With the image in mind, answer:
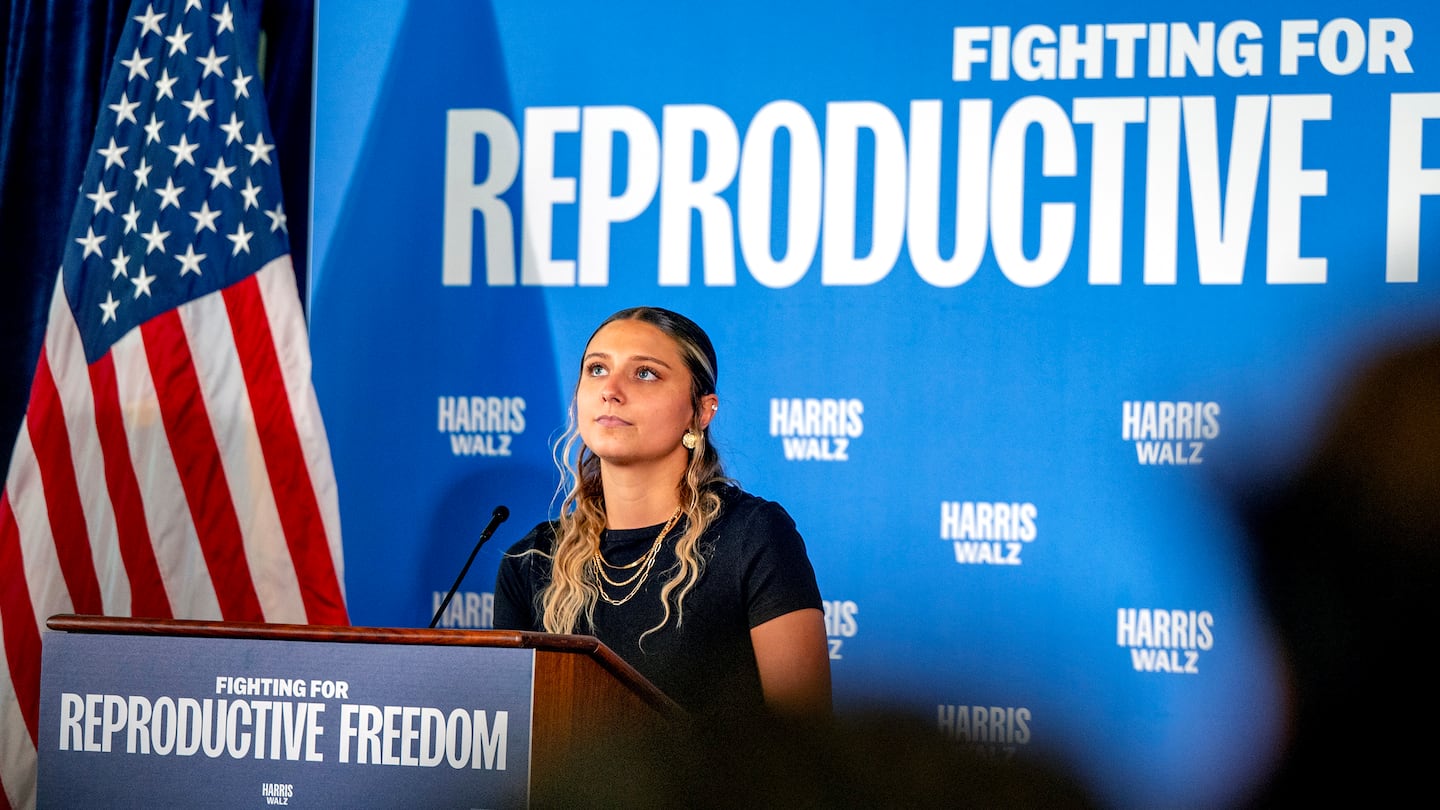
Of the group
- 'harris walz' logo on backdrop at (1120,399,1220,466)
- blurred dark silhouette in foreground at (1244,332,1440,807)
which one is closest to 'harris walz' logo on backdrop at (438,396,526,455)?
'harris walz' logo on backdrop at (1120,399,1220,466)

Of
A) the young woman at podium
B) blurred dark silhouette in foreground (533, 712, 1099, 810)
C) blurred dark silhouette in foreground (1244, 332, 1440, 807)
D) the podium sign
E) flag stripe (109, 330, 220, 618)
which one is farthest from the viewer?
flag stripe (109, 330, 220, 618)

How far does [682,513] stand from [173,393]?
1.72 metres

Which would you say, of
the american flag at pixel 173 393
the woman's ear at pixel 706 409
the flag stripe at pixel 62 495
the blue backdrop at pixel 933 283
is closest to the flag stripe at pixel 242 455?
the american flag at pixel 173 393

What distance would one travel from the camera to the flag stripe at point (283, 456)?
3.62m

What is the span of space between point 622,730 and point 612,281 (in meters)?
2.12

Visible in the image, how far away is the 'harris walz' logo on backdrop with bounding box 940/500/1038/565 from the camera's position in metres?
3.44

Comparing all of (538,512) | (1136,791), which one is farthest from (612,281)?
(1136,791)

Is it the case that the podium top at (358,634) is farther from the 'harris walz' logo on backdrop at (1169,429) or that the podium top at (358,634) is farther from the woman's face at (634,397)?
the 'harris walz' logo on backdrop at (1169,429)

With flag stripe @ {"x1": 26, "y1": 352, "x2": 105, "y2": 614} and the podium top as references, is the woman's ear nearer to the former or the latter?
the podium top

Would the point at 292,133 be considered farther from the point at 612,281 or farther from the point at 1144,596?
the point at 1144,596

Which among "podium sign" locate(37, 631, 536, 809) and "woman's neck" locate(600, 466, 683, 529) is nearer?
"podium sign" locate(37, 631, 536, 809)

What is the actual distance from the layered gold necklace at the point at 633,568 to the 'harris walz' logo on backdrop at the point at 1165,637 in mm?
1291

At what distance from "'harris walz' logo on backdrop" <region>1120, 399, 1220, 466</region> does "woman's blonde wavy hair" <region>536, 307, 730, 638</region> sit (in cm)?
116

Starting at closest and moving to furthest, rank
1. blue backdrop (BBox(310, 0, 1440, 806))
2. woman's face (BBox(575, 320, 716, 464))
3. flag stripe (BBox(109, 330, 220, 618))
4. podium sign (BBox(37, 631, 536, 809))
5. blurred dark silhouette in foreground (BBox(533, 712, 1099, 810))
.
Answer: blurred dark silhouette in foreground (BBox(533, 712, 1099, 810)), podium sign (BBox(37, 631, 536, 809)), woman's face (BBox(575, 320, 716, 464)), blue backdrop (BBox(310, 0, 1440, 806)), flag stripe (BBox(109, 330, 220, 618))
